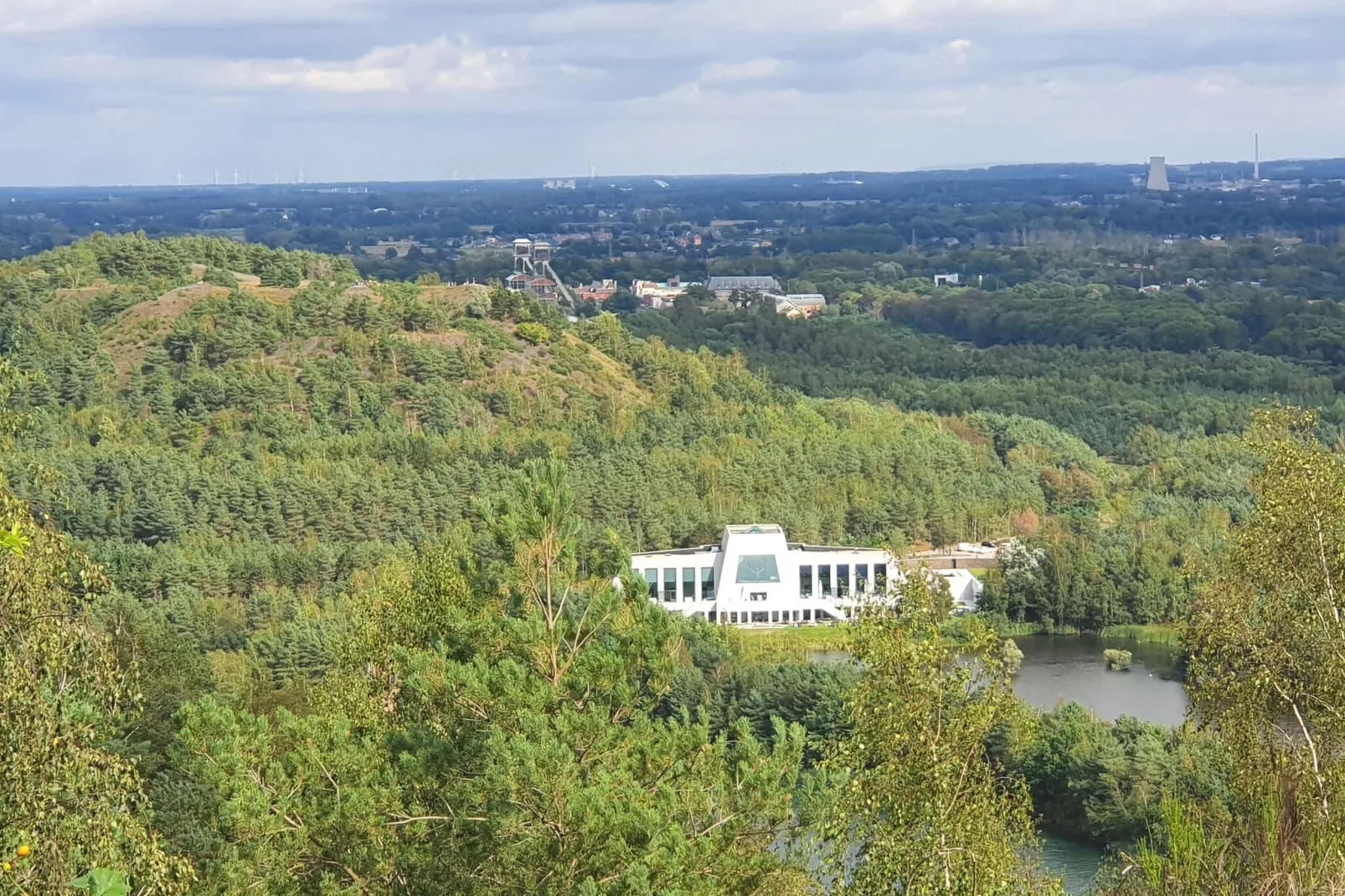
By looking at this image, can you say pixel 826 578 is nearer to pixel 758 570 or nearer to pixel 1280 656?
pixel 758 570

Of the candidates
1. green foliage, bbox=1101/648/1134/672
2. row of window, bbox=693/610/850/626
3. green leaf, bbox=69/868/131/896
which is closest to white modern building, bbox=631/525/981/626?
row of window, bbox=693/610/850/626

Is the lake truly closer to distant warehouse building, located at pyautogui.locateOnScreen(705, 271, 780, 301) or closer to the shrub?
the shrub

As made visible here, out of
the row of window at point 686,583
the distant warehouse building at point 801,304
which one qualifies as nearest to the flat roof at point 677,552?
the row of window at point 686,583

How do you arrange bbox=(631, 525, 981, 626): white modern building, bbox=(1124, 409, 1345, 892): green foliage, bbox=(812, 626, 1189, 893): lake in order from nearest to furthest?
1. bbox=(1124, 409, 1345, 892): green foliage
2. bbox=(812, 626, 1189, 893): lake
3. bbox=(631, 525, 981, 626): white modern building

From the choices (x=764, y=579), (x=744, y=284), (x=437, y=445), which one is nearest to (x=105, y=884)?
(x=764, y=579)

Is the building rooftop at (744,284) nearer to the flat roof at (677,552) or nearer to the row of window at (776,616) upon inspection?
the flat roof at (677,552)

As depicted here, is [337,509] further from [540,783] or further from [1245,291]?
[1245,291]
